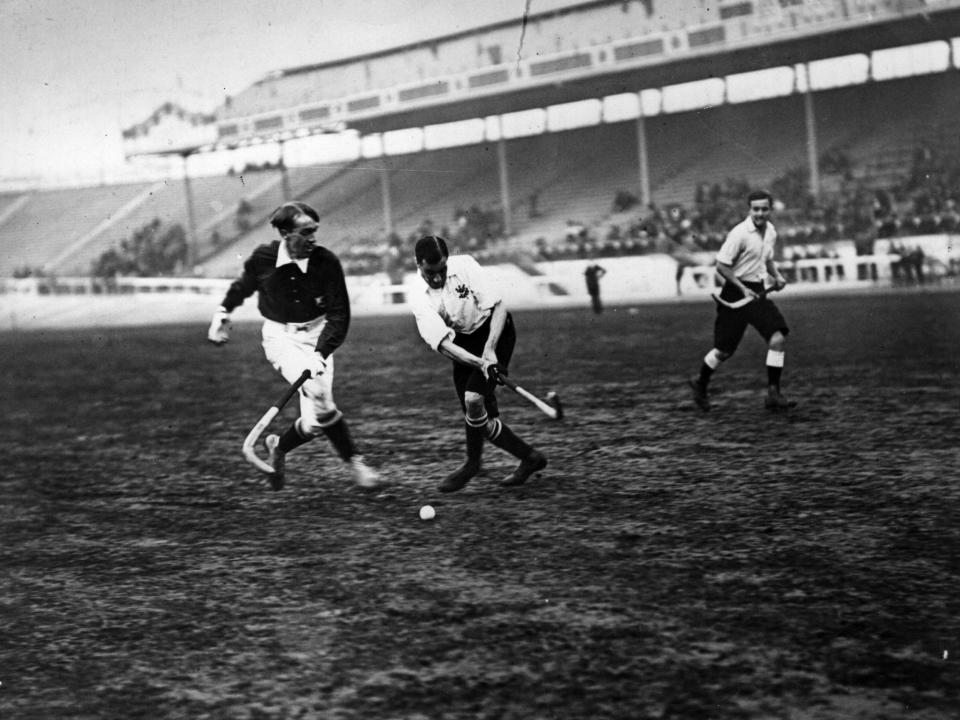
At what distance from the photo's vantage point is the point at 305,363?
7.08m

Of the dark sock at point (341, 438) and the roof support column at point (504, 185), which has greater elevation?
the roof support column at point (504, 185)

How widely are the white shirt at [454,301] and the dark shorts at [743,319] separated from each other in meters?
3.51

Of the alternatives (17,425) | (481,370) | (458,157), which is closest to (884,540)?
(481,370)

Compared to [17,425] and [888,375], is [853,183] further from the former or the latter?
[17,425]

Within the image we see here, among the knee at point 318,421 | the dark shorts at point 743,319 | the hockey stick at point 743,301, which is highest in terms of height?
the hockey stick at point 743,301

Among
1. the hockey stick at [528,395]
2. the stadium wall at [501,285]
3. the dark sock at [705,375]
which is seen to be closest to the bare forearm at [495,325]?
the hockey stick at [528,395]

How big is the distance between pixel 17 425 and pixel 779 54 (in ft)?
70.1

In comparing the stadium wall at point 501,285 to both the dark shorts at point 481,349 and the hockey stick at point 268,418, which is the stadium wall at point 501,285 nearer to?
the dark shorts at point 481,349

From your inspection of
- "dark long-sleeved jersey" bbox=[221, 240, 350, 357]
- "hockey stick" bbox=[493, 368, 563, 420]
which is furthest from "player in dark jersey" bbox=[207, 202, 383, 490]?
"hockey stick" bbox=[493, 368, 563, 420]

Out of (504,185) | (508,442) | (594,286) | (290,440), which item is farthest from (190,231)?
(508,442)

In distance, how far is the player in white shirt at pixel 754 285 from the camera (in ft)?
30.9

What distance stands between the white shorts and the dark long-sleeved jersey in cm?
8

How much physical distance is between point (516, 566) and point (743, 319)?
505 cm

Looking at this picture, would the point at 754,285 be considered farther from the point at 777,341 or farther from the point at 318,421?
the point at 318,421
